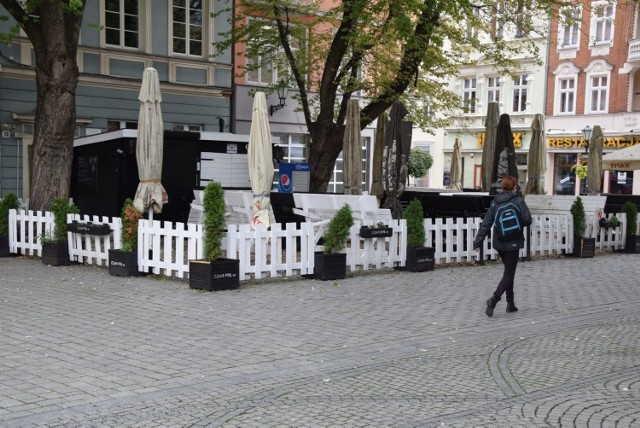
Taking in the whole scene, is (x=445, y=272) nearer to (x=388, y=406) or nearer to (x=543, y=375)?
(x=543, y=375)

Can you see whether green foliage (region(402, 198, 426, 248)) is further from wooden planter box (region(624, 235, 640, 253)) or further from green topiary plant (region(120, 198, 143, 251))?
wooden planter box (region(624, 235, 640, 253))

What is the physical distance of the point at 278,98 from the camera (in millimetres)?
27016

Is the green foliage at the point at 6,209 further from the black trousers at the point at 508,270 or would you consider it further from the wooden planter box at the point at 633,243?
the wooden planter box at the point at 633,243

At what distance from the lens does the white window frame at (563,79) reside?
1642 inches

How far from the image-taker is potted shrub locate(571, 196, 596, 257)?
16.8 meters

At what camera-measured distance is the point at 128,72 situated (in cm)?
2300

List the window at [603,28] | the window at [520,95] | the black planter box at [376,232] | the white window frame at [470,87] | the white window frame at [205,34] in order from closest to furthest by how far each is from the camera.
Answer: the black planter box at [376,232], the white window frame at [205,34], the window at [603,28], the window at [520,95], the white window frame at [470,87]

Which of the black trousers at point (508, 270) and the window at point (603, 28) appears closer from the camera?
the black trousers at point (508, 270)

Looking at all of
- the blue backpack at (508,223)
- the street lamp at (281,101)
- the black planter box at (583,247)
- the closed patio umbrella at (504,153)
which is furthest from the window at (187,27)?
the blue backpack at (508,223)

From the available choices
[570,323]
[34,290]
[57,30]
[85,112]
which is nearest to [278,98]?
[85,112]

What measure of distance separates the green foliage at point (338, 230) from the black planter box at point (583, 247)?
693 cm

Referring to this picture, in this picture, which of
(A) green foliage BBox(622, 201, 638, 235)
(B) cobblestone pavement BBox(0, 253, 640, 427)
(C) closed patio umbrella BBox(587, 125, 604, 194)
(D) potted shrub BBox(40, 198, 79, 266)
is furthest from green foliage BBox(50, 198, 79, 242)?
(C) closed patio umbrella BBox(587, 125, 604, 194)

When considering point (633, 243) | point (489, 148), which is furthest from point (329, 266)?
point (633, 243)

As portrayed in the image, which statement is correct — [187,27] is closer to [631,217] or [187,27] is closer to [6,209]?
[6,209]
